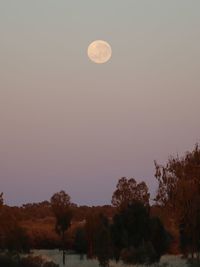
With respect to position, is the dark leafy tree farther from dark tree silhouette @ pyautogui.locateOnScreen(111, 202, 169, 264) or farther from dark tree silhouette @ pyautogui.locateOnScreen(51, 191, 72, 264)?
dark tree silhouette @ pyautogui.locateOnScreen(111, 202, 169, 264)

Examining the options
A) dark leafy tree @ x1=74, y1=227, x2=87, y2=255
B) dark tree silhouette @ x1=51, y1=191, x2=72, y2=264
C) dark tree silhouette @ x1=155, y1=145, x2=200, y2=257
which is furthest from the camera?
dark leafy tree @ x1=74, y1=227, x2=87, y2=255

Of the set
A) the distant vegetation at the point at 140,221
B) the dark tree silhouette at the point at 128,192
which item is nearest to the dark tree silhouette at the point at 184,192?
the distant vegetation at the point at 140,221

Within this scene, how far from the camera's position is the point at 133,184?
6419 cm

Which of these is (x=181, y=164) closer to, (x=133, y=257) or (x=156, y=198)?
(x=156, y=198)

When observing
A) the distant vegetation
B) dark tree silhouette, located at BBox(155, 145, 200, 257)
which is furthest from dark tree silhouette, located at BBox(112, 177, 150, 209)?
dark tree silhouette, located at BBox(155, 145, 200, 257)

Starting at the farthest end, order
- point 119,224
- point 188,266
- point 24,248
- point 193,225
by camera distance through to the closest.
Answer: point 24,248 → point 119,224 → point 193,225 → point 188,266

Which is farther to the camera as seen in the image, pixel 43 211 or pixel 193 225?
pixel 43 211

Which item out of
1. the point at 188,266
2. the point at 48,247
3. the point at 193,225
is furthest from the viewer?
the point at 48,247

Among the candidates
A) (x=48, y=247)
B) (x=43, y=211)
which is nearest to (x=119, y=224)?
(x=48, y=247)

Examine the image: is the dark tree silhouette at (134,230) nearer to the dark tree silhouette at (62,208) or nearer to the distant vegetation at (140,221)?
the distant vegetation at (140,221)

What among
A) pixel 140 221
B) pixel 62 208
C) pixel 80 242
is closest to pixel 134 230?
pixel 140 221

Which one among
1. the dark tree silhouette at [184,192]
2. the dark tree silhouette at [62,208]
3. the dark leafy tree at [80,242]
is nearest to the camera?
the dark tree silhouette at [184,192]

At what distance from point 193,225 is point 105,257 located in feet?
24.7

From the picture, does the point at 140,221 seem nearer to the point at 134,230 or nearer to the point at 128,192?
the point at 134,230
